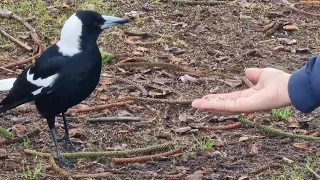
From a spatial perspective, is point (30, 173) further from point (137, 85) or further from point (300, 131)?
point (300, 131)

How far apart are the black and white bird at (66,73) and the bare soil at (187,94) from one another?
268mm

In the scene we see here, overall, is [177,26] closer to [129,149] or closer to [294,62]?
[294,62]

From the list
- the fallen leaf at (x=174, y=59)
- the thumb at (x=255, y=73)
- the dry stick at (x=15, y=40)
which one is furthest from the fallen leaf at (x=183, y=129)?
the dry stick at (x=15, y=40)

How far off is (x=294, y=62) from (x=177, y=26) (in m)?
1.03

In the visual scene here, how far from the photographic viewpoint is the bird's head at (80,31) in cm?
352

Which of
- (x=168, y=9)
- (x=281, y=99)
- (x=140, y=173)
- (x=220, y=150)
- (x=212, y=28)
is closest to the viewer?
(x=281, y=99)

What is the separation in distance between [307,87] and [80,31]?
1374 millimetres

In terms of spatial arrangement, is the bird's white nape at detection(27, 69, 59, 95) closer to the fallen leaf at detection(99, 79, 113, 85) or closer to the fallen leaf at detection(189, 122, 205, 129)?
the fallen leaf at detection(189, 122, 205, 129)

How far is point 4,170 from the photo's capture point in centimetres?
341

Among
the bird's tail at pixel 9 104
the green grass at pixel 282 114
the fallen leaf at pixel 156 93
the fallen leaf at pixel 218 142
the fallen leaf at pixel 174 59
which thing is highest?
the bird's tail at pixel 9 104

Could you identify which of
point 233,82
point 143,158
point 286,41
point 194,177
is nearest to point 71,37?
point 143,158

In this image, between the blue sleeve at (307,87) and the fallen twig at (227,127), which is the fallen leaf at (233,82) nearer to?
the fallen twig at (227,127)

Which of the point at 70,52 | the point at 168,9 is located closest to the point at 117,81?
the point at 70,52

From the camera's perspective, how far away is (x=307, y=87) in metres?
2.56
